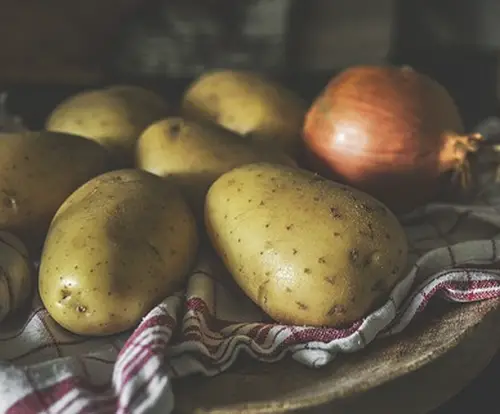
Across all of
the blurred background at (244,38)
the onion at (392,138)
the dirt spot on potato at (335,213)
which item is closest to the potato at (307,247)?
the dirt spot on potato at (335,213)

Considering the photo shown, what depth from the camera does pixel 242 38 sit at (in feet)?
4.11

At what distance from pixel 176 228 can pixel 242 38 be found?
0.64 meters

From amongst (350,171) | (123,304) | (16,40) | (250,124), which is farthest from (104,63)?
(123,304)

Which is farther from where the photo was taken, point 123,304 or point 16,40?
point 16,40

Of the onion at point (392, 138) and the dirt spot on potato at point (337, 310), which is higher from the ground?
the onion at point (392, 138)

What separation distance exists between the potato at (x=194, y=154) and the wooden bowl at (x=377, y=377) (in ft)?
0.58

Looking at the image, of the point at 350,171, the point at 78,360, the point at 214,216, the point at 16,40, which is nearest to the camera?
the point at 78,360

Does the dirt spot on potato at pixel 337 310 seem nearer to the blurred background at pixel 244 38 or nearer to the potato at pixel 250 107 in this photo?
the potato at pixel 250 107

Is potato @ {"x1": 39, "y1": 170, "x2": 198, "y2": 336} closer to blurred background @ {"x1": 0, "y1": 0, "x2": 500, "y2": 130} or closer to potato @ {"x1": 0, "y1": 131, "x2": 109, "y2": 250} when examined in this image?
potato @ {"x1": 0, "y1": 131, "x2": 109, "y2": 250}

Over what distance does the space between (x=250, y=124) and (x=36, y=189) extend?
0.75ft

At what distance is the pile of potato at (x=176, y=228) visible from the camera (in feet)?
2.02

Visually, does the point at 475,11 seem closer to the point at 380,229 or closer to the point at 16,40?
the point at 16,40

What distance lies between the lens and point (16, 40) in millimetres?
1223

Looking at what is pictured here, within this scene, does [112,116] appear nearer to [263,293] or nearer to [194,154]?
[194,154]
